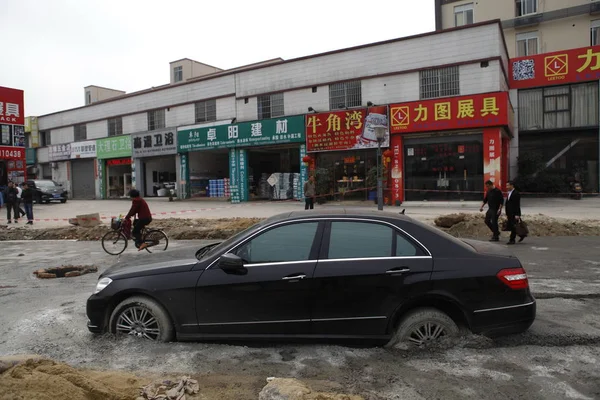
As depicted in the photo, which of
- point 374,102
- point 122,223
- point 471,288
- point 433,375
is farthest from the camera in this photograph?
point 374,102

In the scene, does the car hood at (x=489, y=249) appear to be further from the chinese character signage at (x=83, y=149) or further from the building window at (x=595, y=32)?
the chinese character signage at (x=83, y=149)

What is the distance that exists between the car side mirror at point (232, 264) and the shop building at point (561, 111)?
77.0 ft

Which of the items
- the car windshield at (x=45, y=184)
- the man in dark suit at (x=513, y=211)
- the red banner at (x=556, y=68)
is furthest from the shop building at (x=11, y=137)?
the red banner at (x=556, y=68)

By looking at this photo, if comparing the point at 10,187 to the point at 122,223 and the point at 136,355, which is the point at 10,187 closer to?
the point at 122,223

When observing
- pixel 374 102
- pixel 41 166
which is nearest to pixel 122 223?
pixel 374 102

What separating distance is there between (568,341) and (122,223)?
30.7 feet

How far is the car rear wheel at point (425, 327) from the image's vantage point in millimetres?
3996

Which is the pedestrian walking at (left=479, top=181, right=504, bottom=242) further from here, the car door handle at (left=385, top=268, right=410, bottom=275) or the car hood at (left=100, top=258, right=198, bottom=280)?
the car hood at (left=100, top=258, right=198, bottom=280)

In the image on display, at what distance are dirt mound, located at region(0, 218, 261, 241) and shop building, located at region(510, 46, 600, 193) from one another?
1798 cm

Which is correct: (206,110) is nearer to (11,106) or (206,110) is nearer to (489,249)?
(11,106)

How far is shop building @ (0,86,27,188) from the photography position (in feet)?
91.2

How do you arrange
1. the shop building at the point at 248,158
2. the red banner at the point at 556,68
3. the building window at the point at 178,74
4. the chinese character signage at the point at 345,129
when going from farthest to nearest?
the building window at the point at 178,74
the shop building at the point at 248,158
the red banner at the point at 556,68
the chinese character signage at the point at 345,129

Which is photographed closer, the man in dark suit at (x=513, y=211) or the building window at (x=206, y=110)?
the man in dark suit at (x=513, y=211)

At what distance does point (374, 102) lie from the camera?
22625 mm
